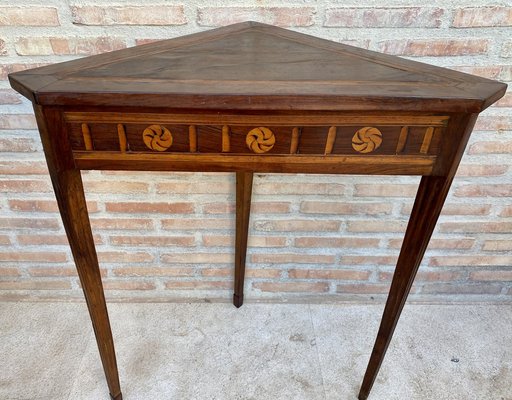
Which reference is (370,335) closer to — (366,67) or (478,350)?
(478,350)

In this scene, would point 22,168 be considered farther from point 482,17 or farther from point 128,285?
point 482,17

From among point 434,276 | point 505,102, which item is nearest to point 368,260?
point 434,276

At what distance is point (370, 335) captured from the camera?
1177mm

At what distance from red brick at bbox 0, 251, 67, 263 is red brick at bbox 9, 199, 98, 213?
156mm

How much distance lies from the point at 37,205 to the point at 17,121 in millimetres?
242

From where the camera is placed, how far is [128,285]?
1252 millimetres

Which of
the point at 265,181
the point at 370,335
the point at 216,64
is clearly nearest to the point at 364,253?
the point at 370,335

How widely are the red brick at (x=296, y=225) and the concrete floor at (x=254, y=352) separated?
0.28 metres

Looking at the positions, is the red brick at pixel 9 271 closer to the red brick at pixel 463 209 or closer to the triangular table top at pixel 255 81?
the triangular table top at pixel 255 81

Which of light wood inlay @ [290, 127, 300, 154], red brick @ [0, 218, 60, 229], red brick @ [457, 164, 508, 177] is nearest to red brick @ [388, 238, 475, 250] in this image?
red brick @ [457, 164, 508, 177]

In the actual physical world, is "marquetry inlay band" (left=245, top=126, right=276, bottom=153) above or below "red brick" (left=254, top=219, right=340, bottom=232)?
above

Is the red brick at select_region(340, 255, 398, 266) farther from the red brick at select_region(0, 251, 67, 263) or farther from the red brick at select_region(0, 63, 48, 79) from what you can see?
the red brick at select_region(0, 63, 48, 79)

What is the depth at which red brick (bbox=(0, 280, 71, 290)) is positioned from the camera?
4.05 ft

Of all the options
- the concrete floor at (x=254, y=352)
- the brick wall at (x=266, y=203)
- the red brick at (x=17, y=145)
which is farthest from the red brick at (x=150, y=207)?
the concrete floor at (x=254, y=352)
